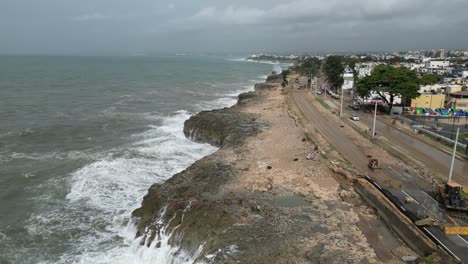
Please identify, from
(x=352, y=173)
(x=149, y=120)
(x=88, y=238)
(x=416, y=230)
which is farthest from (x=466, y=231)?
(x=149, y=120)

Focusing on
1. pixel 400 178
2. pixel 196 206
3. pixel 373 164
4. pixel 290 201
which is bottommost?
pixel 290 201

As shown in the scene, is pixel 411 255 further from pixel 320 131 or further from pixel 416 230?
pixel 320 131

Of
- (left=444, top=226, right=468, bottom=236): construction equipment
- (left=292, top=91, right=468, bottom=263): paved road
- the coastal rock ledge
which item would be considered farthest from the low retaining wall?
the coastal rock ledge

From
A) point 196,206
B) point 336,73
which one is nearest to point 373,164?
point 196,206

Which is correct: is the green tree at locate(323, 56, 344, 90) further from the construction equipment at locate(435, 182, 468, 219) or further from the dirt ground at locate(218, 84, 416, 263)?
the construction equipment at locate(435, 182, 468, 219)

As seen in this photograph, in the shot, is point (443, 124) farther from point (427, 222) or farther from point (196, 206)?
point (196, 206)

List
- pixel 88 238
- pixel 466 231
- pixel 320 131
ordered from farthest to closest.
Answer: pixel 320 131 → pixel 88 238 → pixel 466 231
